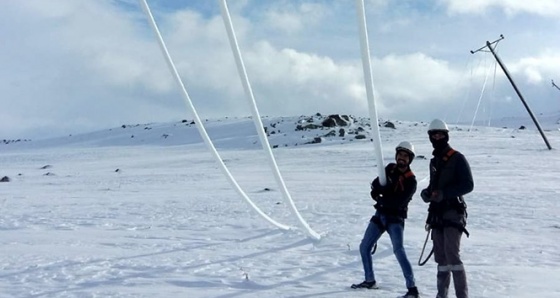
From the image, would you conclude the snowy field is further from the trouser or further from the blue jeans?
the trouser

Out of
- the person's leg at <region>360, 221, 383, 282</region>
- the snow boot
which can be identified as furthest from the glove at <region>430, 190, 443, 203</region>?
the snow boot

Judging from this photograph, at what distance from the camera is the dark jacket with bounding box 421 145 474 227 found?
19.5 feet

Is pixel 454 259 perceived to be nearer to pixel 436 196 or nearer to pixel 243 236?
pixel 436 196

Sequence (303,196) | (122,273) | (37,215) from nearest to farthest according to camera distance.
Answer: (122,273) → (37,215) → (303,196)

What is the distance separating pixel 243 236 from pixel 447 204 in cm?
579

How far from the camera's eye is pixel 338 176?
23375 millimetres

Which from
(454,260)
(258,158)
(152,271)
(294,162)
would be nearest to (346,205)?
(152,271)

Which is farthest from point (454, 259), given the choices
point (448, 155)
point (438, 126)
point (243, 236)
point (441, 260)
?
point (243, 236)

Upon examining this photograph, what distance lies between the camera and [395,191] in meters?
6.73

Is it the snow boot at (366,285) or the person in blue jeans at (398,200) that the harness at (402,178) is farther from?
the snow boot at (366,285)

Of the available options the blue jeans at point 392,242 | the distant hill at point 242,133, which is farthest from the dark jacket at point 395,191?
the distant hill at point 242,133

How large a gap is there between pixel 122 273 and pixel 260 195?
10.1 metres

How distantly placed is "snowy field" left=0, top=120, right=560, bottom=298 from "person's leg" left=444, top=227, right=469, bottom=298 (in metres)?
1.15

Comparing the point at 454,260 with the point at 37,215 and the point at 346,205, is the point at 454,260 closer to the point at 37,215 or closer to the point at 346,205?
the point at 346,205
